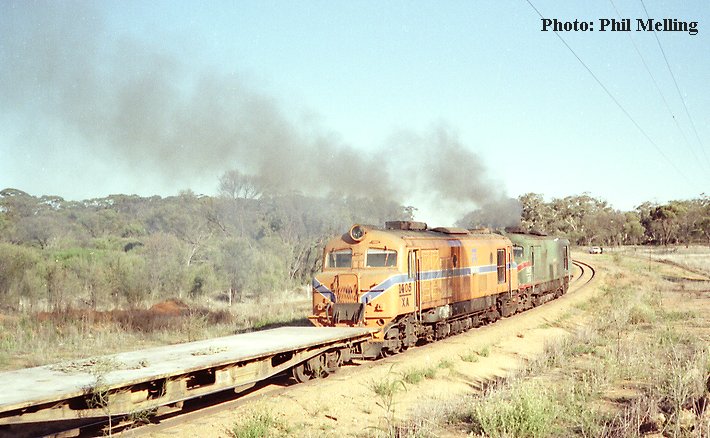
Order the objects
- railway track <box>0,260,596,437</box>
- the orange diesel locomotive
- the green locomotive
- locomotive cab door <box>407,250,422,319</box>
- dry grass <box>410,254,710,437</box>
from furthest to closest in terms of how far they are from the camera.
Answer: the green locomotive < locomotive cab door <box>407,250,422,319</box> < the orange diesel locomotive < railway track <box>0,260,596,437</box> < dry grass <box>410,254,710,437</box>

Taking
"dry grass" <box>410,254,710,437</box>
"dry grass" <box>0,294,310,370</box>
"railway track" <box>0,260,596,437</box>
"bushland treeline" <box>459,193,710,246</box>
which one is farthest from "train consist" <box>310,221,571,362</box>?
"bushland treeline" <box>459,193,710,246</box>

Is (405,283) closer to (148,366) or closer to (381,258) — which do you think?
(381,258)

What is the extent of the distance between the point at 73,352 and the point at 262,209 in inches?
1236

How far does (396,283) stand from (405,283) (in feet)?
1.61

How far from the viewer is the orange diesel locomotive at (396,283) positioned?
617 inches

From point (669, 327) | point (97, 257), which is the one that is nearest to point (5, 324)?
point (97, 257)

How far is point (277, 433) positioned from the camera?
9.84m

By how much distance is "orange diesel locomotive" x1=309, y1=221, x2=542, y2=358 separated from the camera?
51.4 ft

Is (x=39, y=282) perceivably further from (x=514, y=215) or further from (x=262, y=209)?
(x=514, y=215)

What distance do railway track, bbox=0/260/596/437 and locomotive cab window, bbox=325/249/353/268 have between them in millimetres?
4204

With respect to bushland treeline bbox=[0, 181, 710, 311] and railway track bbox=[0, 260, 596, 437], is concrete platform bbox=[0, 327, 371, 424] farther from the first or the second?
bushland treeline bbox=[0, 181, 710, 311]

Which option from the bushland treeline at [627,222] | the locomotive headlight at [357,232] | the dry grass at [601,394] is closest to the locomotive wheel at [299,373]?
the dry grass at [601,394]

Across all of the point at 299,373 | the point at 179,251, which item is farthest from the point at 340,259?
the point at 179,251

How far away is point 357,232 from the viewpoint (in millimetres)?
16734
